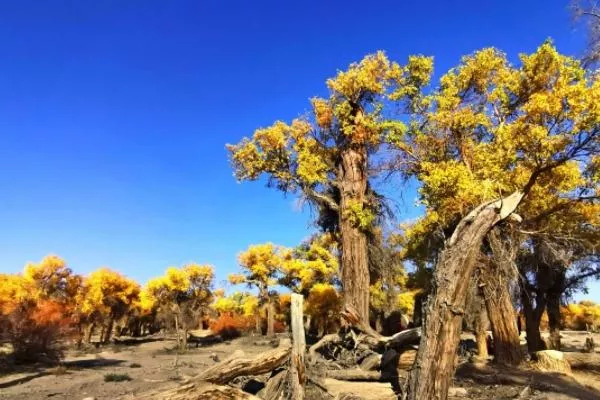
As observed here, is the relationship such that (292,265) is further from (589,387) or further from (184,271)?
(589,387)

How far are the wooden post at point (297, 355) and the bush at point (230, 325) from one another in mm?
47357

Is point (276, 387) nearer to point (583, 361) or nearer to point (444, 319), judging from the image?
point (444, 319)

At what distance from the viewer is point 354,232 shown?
17172 mm

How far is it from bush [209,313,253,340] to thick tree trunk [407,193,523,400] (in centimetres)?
4965

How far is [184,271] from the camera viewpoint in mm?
45031

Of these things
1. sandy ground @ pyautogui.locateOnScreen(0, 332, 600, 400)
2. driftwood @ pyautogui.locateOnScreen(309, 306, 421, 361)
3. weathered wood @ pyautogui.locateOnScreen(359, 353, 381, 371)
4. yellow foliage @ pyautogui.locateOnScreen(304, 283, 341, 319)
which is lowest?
sandy ground @ pyautogui.locateOnScreen(0, 332, 600, 400)

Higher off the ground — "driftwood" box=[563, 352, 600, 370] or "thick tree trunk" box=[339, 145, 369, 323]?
"thick tree trunk" box=[339, 145, 369, 323]

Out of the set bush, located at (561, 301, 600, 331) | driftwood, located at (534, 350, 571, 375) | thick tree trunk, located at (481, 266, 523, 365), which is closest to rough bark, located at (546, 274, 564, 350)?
thick tree trunk, located at (481, 266, 523, 365)

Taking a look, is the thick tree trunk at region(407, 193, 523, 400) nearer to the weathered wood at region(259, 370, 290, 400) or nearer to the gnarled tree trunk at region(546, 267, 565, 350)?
the weathered wood at region(259, 370, 290, 400)

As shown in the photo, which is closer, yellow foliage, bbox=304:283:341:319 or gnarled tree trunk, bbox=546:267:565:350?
gnarled tree trunk, bbox=546:267:565:350

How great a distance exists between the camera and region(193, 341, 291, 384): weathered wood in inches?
345

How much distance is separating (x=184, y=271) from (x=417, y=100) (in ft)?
107

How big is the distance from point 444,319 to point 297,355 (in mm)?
3037

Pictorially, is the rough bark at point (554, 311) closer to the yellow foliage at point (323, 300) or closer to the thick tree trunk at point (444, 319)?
the yellow foliage at point (323, 300)
